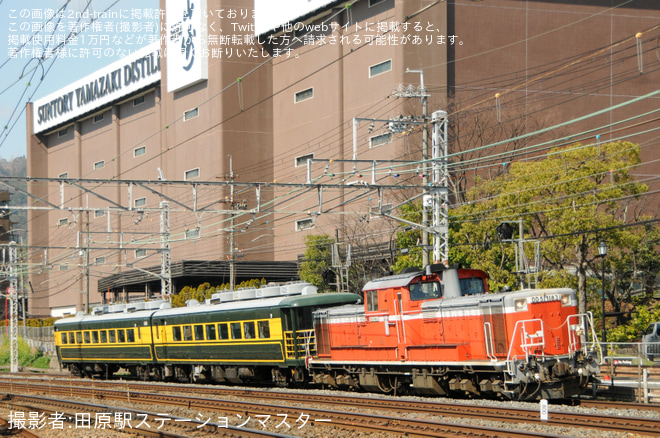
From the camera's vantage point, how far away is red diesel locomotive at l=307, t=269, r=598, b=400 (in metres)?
18.3

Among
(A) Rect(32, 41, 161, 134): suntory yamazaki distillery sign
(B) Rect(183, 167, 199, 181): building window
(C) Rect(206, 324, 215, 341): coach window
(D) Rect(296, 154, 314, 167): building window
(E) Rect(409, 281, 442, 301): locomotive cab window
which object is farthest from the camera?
(A) Rect(32, 41, 161, 134): suntory yamazaki distillery sign

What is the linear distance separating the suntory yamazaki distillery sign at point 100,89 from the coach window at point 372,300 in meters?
53.9

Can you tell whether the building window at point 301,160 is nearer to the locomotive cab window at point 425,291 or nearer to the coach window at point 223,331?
the coach window at point 223,331

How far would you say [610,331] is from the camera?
122 ft

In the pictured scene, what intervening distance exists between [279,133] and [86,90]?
96.1ft

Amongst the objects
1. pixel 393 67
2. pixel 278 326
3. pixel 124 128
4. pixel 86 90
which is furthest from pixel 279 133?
pixel 278 326

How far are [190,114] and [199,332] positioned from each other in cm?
3971

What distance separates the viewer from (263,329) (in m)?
27.2

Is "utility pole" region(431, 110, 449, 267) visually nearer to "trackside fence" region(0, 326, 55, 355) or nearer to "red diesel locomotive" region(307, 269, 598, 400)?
"red diesel locomotive" region(307, 269, 598, 400)

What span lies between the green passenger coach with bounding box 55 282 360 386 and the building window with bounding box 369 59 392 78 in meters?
24.8

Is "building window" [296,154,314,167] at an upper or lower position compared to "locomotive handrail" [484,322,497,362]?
upper

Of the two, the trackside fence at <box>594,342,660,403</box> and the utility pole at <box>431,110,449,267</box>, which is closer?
the trackside fence at <box>594,342,660,403</box>

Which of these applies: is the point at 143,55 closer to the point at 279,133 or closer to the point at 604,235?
the point at 279,133

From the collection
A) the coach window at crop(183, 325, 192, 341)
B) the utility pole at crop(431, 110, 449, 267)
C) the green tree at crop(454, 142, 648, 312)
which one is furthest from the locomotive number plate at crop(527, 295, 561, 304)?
the coach window at crop(183, 325, 192, 341)
